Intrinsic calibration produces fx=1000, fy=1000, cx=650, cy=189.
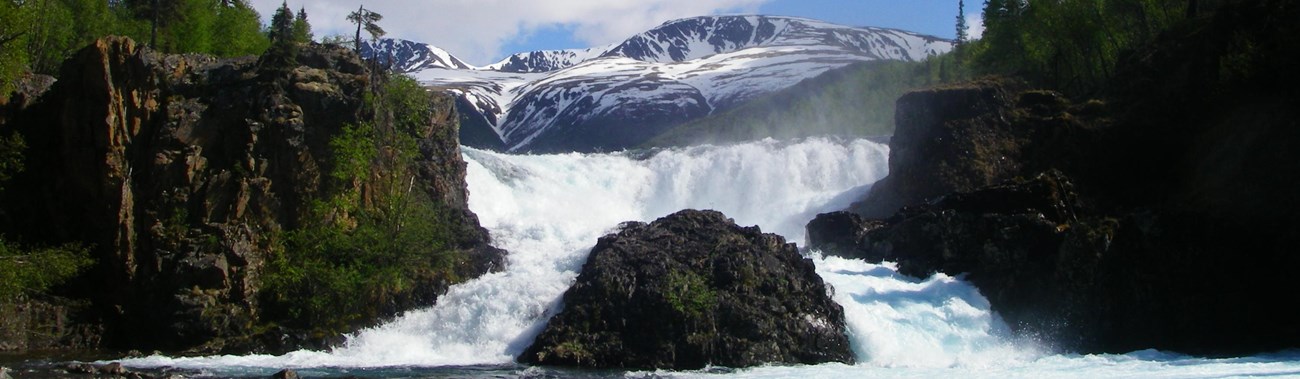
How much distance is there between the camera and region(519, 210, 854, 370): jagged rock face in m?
36.7

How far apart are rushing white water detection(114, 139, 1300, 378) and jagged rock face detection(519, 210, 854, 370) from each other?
156 cm

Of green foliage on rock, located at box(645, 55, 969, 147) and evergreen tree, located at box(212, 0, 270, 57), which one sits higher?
green foliage on rock, located at box(645, 55, 969, 147)

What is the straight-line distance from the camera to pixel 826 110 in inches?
4941

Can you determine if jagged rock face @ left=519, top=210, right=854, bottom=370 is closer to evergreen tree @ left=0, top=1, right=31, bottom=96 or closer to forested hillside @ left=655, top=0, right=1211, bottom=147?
evergreen tree @ left=0, top=1, right=31, bottom=96

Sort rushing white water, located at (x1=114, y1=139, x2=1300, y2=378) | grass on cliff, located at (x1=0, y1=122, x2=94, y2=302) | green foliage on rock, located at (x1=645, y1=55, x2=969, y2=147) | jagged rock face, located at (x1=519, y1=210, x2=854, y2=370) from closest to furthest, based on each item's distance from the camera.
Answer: grass on cliff, located at (x1=0, y1=122, x2=94, y2=302)
rushing white water, located at (x1=114, y1=139, x2=1300, y2=378)
jagged rock face, located at (x1=519, y1=210, x2=854, y2=370)
green foliage on rock, located at (x1=645, y1=55, x2=969, y2=147)

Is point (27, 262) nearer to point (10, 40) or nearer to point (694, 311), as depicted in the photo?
point (10, 40)

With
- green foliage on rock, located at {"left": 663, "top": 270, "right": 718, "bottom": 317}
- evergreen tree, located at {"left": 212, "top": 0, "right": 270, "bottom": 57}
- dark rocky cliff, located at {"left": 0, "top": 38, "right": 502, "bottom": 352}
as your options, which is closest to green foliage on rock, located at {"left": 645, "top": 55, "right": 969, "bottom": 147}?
evergreen tree, located at {"left": 212, "top": 0, "right": 270, "bottom": 57}

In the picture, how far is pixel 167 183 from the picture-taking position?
38500mm

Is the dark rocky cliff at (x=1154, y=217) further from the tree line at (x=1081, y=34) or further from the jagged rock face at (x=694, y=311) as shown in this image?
the tree line at (x=1081, y=34)

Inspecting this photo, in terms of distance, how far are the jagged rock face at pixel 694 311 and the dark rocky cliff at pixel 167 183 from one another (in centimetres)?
1197

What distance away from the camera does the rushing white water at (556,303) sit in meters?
34.8

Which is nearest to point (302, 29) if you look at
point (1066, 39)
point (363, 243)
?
point (363, 243)

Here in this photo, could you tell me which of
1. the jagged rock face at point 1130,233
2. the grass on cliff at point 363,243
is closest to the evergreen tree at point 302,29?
the grass on cliff at point 363,243

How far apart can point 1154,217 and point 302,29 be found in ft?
168
